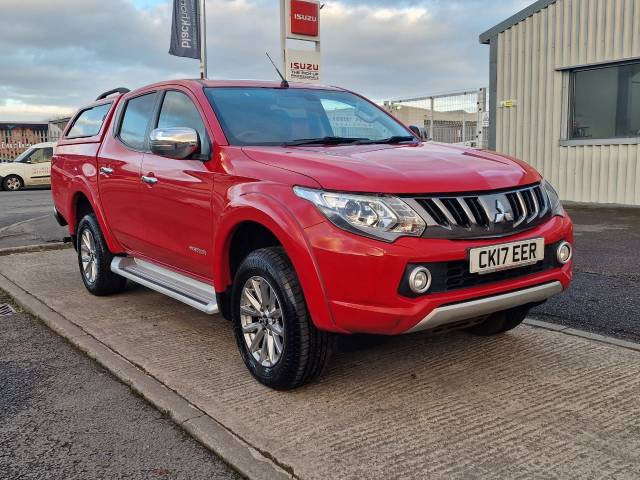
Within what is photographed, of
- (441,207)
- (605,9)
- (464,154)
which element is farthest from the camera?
(605,9)

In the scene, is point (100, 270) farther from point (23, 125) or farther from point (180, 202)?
point (23, 125)

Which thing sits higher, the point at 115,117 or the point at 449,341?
the point at 115,117

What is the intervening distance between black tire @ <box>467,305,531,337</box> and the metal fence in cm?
958

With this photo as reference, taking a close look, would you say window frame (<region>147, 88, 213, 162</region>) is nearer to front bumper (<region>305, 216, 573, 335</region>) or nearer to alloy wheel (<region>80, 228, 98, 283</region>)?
front bumper (<region>305, 216, 573, 335</region>)

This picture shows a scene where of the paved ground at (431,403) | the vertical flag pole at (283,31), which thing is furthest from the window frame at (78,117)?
the vertical flag pole at (283,31)

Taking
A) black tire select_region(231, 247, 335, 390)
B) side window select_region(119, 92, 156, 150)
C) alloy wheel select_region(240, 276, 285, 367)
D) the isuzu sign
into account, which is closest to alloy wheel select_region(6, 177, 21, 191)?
the isuzu sign

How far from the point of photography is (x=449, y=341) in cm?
417

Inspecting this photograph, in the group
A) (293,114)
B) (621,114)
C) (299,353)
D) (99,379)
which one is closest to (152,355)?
(99,379)

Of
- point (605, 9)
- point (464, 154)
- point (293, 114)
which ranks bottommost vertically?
point (464, 154)

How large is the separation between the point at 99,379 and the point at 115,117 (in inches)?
101

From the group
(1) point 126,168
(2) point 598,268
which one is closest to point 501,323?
(2) point 598,268

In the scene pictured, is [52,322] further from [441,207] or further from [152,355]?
[441,207]

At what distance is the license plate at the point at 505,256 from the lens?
9.75 ft

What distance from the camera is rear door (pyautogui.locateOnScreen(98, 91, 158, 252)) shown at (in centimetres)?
475
